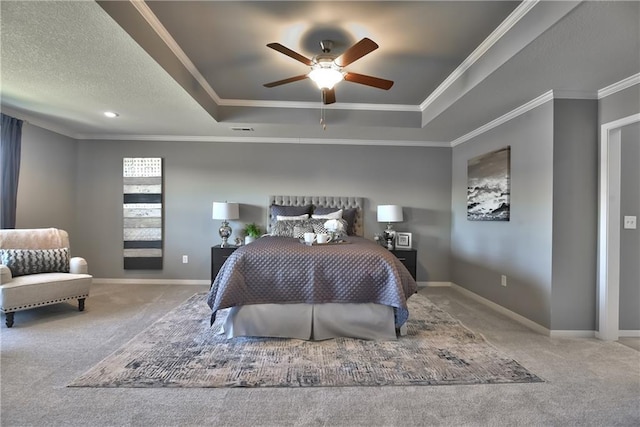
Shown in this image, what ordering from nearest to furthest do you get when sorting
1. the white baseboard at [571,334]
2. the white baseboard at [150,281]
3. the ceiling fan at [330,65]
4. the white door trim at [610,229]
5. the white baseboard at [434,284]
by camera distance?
1. the ceiling fan at [330,65]
2. the white door trim at [610,229]
3. the white baseboard at [571,334]
4. the white baseboard at [150,281]
5. the white baseboard at [434,284]

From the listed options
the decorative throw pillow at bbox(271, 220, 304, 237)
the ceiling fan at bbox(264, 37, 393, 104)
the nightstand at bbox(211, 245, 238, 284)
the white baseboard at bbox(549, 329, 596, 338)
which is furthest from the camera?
the nightstand at bbox(211, 245, 238, 284)

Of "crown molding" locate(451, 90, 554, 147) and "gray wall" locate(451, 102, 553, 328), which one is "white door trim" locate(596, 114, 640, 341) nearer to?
"gray wall" locate(451, 102, 553, 328)

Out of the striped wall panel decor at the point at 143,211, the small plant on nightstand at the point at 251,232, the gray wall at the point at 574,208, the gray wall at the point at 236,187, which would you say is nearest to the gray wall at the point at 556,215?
the gray wall at the point at 574,208

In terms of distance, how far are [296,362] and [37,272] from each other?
3.25 m

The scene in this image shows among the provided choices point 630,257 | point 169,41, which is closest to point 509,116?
point 630,257

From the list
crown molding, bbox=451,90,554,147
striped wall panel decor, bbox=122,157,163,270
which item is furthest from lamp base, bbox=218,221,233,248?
crown molding, bbox=451,90,554,147

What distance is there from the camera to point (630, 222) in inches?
118

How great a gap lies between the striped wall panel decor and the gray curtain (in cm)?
128

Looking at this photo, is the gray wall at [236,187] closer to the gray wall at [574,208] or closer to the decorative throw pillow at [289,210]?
the decorative throw pillow at [289,210]

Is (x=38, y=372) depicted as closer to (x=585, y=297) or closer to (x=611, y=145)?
(x=585, y=297)

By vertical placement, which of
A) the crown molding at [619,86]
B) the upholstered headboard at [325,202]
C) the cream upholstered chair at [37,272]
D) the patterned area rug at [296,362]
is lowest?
the patterned area rug at [296,362]

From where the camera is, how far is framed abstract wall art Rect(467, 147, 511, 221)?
12.1 feet

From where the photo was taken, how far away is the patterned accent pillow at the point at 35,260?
11.0 ft

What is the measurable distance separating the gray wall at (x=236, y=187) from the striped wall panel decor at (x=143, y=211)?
115 millimetres
